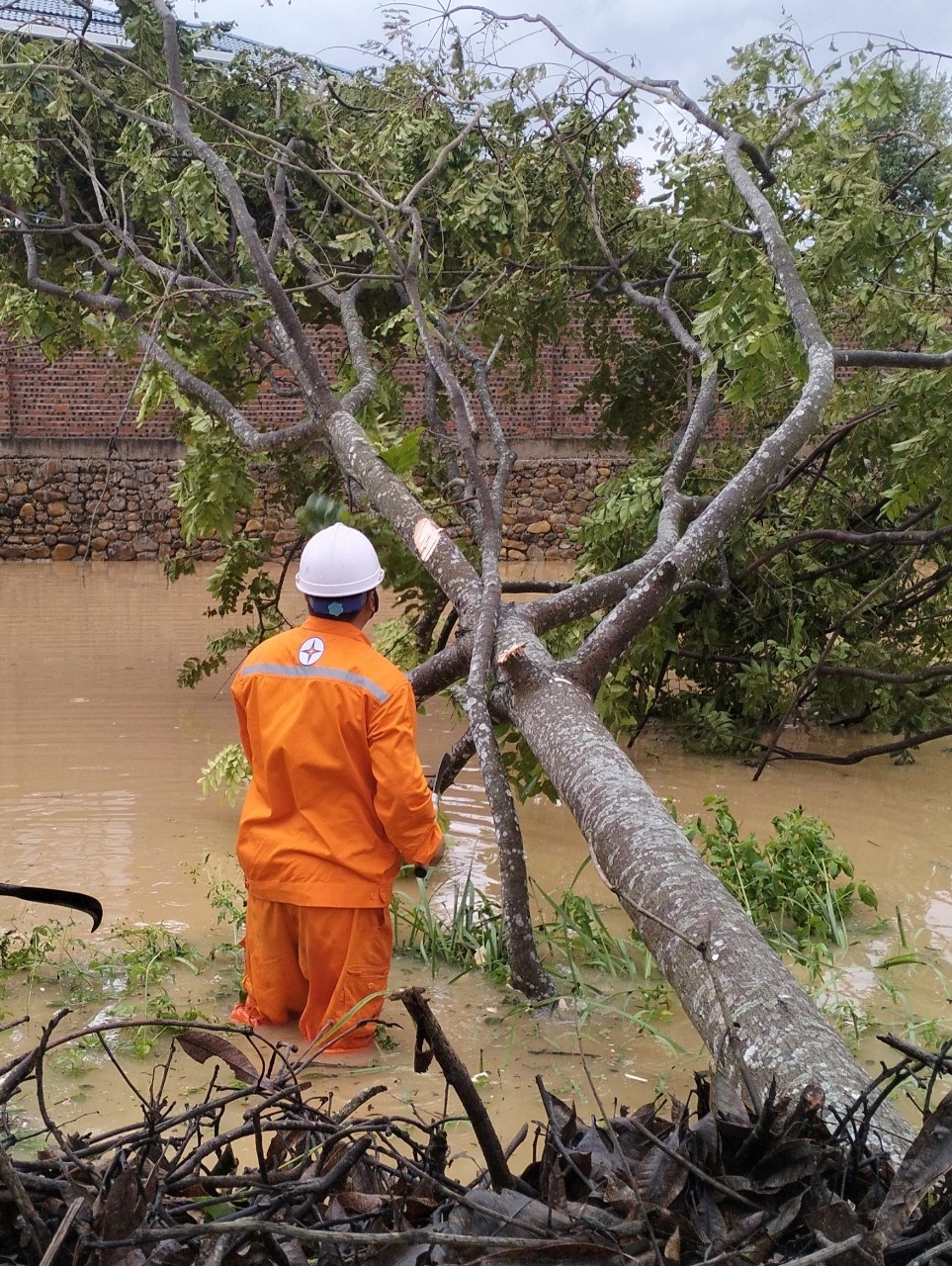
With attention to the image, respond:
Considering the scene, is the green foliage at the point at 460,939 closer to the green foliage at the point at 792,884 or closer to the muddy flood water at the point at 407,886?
the muddy flood water at the point at 407,886

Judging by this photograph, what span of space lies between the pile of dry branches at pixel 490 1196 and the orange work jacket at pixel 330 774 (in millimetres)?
2336

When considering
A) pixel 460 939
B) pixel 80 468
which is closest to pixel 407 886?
pixel 460 939

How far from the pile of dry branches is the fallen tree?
109cm

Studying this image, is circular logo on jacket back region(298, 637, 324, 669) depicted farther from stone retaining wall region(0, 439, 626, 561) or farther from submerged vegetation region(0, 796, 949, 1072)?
stone retaining wall region(0, 439, 626, 561)

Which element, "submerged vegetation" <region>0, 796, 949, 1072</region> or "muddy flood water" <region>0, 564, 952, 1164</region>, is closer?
"muddy flood water" <region>0, 564, 952, 1164</region>

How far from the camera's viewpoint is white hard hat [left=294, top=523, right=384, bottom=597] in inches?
170

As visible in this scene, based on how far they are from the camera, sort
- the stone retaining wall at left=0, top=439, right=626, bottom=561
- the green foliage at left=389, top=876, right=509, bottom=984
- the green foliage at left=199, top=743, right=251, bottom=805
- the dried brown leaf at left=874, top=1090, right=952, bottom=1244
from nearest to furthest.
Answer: the dried brown leaf at left=874, top=1090, right=952, bottom=1244, the green foliage at left=389, top=876, right=509, bottom=984, the green foliage at left=199, top=743, right=251, bottom=805, the stone retaining wall at left=0, top=439, right=626, bottom=561

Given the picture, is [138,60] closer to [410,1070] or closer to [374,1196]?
[410,1070]

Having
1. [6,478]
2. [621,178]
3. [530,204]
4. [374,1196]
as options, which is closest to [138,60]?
[530,204]

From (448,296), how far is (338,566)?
190 inches

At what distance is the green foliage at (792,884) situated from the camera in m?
5.25

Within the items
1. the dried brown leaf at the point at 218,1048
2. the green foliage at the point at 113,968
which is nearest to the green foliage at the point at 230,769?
the green foliage at the point at 113,968

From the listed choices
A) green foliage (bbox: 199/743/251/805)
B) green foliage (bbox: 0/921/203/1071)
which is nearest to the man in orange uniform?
green foliage (bbox: 0/921/203/1071)

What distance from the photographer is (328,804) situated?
4.23m
